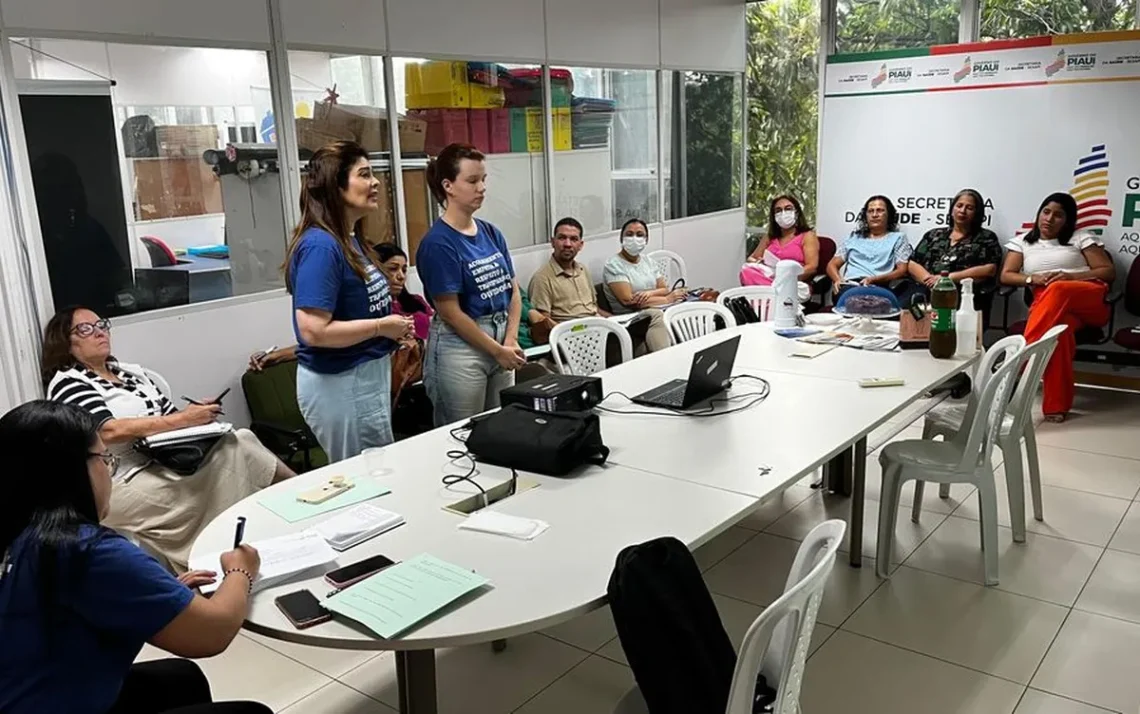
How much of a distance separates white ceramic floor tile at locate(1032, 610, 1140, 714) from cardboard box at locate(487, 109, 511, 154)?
3.92 m

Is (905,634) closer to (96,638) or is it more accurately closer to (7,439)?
(96,638)

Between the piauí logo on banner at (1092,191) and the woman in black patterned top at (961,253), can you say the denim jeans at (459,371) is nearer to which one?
the woman in black patterned top at (961,253)

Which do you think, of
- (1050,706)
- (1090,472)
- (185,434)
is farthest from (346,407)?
(1090,472)

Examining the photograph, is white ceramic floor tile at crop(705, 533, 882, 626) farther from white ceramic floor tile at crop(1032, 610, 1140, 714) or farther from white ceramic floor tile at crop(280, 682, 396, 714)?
white ceramic floor tile at crop(280, 682, 396, 714)

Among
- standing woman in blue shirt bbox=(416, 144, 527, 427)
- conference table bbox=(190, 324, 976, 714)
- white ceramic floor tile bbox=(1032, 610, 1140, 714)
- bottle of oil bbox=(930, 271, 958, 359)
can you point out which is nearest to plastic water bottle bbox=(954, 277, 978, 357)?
bottle of oil bbox=(930, 271, 958, 359)

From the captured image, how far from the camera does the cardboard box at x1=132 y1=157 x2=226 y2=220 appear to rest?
3.89 m

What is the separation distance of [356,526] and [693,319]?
Answer: 2858 millimetres

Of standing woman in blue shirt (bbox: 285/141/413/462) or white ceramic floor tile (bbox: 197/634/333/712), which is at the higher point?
standing woman in blue shirt (bbox: 285/141/413/462)

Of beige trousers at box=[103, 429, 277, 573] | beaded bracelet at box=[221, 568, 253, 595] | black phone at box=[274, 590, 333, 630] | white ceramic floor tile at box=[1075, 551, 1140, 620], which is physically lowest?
white ceramic floor tile at box=[1075, 551, 1140, 620]

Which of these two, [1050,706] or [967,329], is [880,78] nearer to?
[967,329]

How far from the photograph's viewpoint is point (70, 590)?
1494 millimetres

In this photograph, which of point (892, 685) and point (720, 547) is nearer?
point (892, 685)

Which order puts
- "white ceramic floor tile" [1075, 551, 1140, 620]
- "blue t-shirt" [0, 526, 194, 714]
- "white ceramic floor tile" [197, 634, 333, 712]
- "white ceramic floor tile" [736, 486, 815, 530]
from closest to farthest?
"blue t-shirt" [0, 526, 194, 714]
"white ceramic floor tile" [197, 634, 333, 712]
"white ceramic floor tile" [1075, 551, 1140, 620]
"white ceramic floor tile" [736, 486, 815, 530]

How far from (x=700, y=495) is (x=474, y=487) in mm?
581
